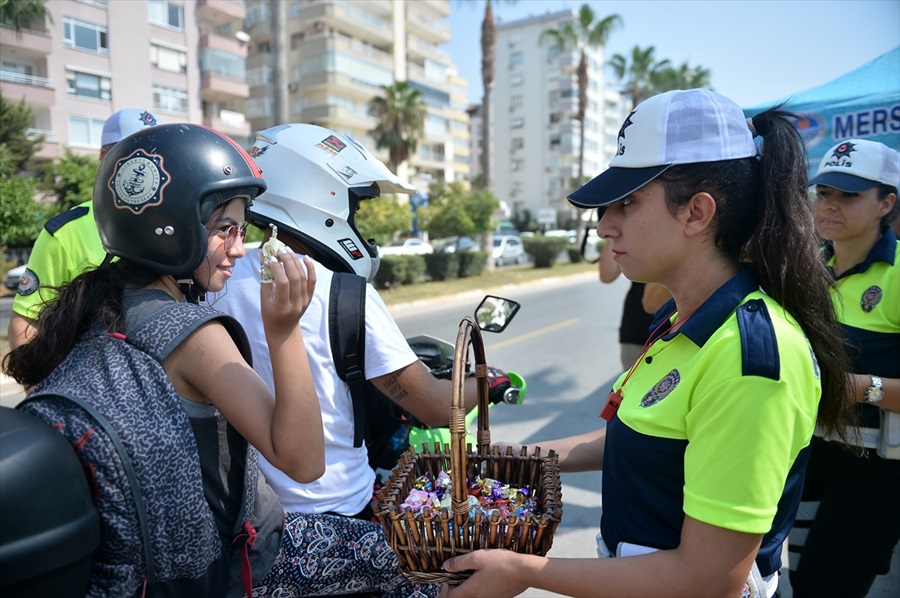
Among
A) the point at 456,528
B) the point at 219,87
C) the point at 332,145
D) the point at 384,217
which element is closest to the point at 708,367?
the point at 456,528

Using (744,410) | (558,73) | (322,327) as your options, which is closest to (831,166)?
(744,410)

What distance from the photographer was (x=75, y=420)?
122cm

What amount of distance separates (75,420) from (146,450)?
14 cm

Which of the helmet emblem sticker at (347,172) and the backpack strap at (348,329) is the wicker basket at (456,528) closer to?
the backpack strap at (348,329)

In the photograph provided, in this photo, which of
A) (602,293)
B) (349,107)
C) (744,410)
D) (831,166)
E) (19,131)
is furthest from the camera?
(349,107)

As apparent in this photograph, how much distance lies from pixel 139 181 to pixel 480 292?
1697cm

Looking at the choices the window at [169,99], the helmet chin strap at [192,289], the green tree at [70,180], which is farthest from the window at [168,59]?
the helmet chin strap at [192,289]

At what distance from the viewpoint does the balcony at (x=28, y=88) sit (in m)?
25.1

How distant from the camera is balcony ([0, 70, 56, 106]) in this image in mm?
25078

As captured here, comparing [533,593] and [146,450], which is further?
[533,593]

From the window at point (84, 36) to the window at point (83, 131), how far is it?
303cm

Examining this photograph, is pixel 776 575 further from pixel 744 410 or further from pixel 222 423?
pixel 222 423

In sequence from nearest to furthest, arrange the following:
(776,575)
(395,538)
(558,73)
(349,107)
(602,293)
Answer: (395,538) < (776,575) < (602,293) < (349,107) < (558,73)

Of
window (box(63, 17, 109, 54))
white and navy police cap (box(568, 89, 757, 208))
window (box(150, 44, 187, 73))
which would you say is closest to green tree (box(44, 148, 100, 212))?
window (box(63, 17, 109, 54))
